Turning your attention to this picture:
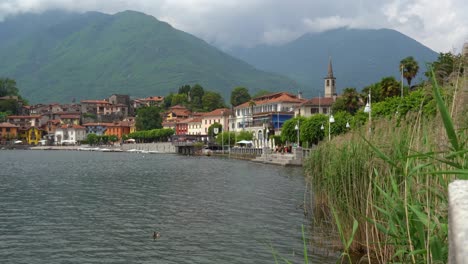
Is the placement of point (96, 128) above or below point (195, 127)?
above

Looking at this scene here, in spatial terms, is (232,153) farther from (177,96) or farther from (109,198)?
(177,96)

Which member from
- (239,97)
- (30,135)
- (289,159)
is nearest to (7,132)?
(30,135)

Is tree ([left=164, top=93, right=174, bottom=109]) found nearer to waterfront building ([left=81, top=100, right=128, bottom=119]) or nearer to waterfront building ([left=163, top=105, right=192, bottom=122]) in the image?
waterfront building ([left=81, top=100, right=128, bottom=119])

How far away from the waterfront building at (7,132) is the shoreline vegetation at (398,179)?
157252mm

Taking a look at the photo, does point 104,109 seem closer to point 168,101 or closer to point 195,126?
point 168,101

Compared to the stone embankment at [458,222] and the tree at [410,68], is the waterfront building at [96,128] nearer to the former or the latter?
the tree at [410,68]

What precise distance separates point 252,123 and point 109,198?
81187 millimetres

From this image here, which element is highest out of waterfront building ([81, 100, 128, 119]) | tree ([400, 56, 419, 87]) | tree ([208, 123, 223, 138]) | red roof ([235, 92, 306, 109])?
waterfront building ([81, 100, 128, 119])

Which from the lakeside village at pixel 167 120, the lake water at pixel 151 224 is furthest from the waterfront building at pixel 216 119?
the lake water at pixel 151 224

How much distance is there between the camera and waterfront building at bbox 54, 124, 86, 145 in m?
166

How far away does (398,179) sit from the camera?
10125 mm

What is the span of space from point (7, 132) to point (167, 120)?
51.3m

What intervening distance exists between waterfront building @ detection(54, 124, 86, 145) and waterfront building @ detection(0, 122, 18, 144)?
12631 millimetres

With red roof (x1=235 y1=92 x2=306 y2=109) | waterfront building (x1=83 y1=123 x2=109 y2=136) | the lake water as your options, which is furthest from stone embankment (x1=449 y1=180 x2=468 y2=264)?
waterfront building (x1=83 y1=123 x2=109 y2=136)
